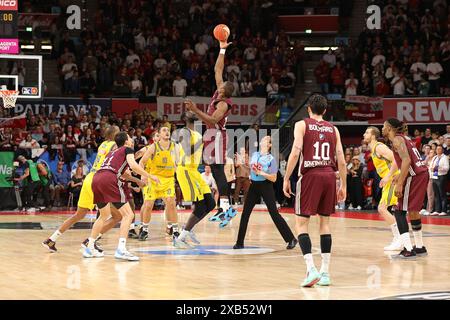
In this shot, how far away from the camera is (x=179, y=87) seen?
2644 centimetres

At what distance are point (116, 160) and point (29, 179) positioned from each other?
36.1ft

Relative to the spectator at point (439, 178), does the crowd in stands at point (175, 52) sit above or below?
above

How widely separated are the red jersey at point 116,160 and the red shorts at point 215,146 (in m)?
1.34

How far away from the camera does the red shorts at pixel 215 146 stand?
12.1 meters

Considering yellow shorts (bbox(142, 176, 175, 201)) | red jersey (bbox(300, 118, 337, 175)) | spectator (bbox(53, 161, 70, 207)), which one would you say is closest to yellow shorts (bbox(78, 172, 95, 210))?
yellow shorts (bbox(142, 176, 175, 201))

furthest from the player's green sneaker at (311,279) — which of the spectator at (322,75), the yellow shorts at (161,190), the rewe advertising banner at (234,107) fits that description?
the spectator at (322,75)

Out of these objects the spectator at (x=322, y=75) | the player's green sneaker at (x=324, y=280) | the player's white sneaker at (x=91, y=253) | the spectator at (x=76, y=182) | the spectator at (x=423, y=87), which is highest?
the spectator at (x=322, y=75)

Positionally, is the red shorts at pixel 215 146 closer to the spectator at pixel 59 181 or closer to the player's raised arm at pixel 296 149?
the player's raised arm at pixel 296 149

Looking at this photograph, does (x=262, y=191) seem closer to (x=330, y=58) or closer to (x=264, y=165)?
(x=264, y=165)

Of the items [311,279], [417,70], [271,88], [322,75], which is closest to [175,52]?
[271,88]

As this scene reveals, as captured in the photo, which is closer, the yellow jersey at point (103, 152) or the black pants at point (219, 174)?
the yellow jersey at point (103, 152)
